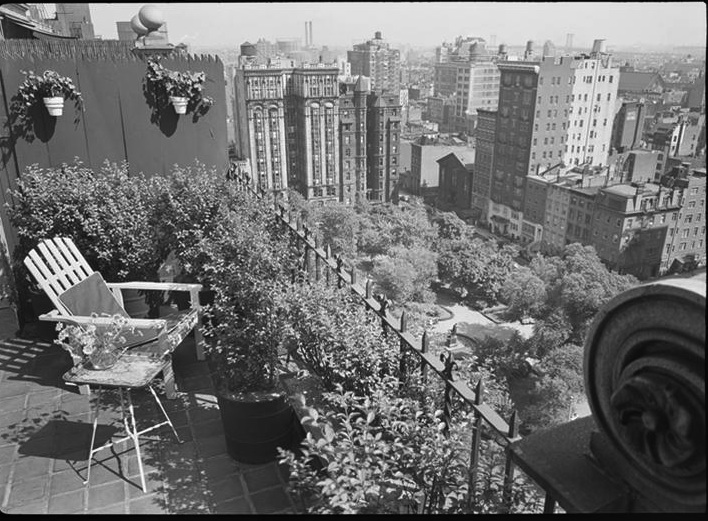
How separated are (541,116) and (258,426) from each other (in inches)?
2264

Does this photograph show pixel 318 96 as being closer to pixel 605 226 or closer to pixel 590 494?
pixel 605 226

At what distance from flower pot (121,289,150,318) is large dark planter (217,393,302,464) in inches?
94.7

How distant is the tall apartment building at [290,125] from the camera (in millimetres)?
52562

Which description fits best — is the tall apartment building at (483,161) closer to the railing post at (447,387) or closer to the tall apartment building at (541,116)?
the tall apartment building at (541,116)

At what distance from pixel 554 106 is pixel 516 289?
31841 mm

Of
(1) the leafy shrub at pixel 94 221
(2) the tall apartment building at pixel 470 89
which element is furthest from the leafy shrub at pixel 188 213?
(2) the tall apartment building at pixel 470 89

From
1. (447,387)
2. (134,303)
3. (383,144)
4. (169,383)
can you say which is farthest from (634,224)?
(447,387)

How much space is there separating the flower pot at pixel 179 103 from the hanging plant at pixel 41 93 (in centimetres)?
117

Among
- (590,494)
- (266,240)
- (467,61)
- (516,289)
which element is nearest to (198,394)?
(266,240)

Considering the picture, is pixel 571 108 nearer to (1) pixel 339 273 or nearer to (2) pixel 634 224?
(2) pixel 634 224

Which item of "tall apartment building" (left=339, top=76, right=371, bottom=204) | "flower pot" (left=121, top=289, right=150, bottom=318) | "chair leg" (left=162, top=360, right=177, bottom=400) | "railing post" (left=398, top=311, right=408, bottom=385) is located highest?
"railing post" (left=398, top=311, right=408, bottom=385)

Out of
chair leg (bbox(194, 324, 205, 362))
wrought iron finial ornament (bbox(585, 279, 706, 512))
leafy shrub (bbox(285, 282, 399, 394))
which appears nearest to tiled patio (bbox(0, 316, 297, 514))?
chair leg (bbox(194, 324, 205, 362))

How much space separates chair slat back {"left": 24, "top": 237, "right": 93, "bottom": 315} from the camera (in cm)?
445

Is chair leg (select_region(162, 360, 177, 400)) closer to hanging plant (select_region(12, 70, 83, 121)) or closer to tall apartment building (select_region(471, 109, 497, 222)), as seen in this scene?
hanging plant (select_region(12, 70, 83, 121))
